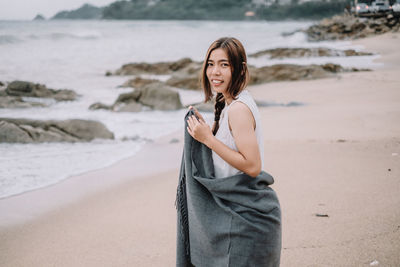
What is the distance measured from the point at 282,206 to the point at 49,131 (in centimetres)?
509

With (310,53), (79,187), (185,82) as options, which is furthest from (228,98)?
(310,53)

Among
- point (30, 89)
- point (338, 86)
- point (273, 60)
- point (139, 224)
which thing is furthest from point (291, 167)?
point (273, 60)

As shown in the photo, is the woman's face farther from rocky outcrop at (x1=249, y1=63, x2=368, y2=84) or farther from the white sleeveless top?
rocky outcrop at (x1=249, y1=63, x2=368, y2=84)

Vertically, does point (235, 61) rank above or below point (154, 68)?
above

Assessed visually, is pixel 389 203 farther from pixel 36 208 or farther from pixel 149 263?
pixel 36 208

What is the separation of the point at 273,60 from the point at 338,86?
12.4m

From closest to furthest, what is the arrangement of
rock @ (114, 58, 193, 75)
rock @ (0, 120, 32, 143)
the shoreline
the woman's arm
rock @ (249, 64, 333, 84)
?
the woman's arm
the shoreline
rock @ (0, 120, 32, 143)
rock @ (249, 64, 333, 84)
rock @ (114, 58, 193, 75)

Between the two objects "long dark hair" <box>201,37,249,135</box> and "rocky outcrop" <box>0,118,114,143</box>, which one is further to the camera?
"rocky outcrop" <box>0,118,114,143</box>

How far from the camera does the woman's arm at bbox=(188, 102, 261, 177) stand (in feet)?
6.05

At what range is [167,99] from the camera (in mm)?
11133

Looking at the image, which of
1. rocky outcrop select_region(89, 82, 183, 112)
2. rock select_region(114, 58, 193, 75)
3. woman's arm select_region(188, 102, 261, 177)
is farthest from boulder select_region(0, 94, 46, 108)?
woman's arm select_region(188, 102, 261, 177)

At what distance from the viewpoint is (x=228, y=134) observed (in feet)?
6.41

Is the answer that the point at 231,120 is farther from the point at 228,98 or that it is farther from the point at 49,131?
the point at 49,131

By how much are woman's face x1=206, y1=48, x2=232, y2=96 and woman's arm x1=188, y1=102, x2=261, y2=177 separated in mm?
176
